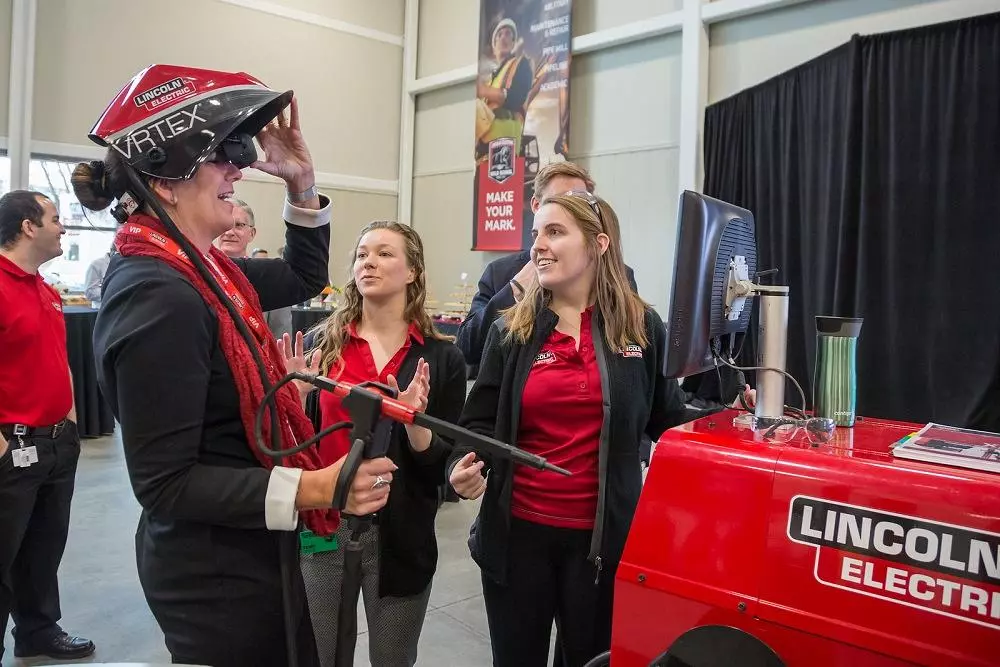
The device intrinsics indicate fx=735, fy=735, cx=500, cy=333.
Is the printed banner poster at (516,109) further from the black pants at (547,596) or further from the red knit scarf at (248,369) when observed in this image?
the red knit scarf at (248,369)

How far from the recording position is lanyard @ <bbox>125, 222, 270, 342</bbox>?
3.76ft

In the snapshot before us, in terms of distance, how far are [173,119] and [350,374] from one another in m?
0.92

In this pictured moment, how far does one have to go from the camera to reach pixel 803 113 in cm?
570

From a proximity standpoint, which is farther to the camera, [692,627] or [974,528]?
[692,627]

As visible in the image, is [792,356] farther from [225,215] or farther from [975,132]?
[225,215]

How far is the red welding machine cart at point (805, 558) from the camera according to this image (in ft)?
3.11

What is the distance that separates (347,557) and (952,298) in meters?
4.95

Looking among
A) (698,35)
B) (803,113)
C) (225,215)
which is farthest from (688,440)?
(698,35)

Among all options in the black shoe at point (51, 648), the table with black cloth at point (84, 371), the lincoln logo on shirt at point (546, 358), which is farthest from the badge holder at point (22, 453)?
the table with black cloth at point (84, 371)

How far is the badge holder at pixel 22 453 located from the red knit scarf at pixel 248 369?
1.67 m

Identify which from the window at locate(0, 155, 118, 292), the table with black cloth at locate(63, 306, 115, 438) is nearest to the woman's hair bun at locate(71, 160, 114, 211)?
the table with black cloth at locate(63, 306, 115, 438)

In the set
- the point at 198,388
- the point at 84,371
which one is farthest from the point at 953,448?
the point at 84,371

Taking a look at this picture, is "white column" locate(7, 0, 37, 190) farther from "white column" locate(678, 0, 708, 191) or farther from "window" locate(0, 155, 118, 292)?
"white column" locate(678, 0, 708, 191)

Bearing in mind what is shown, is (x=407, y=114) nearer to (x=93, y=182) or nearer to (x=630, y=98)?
Result: (x=630, y=98)
